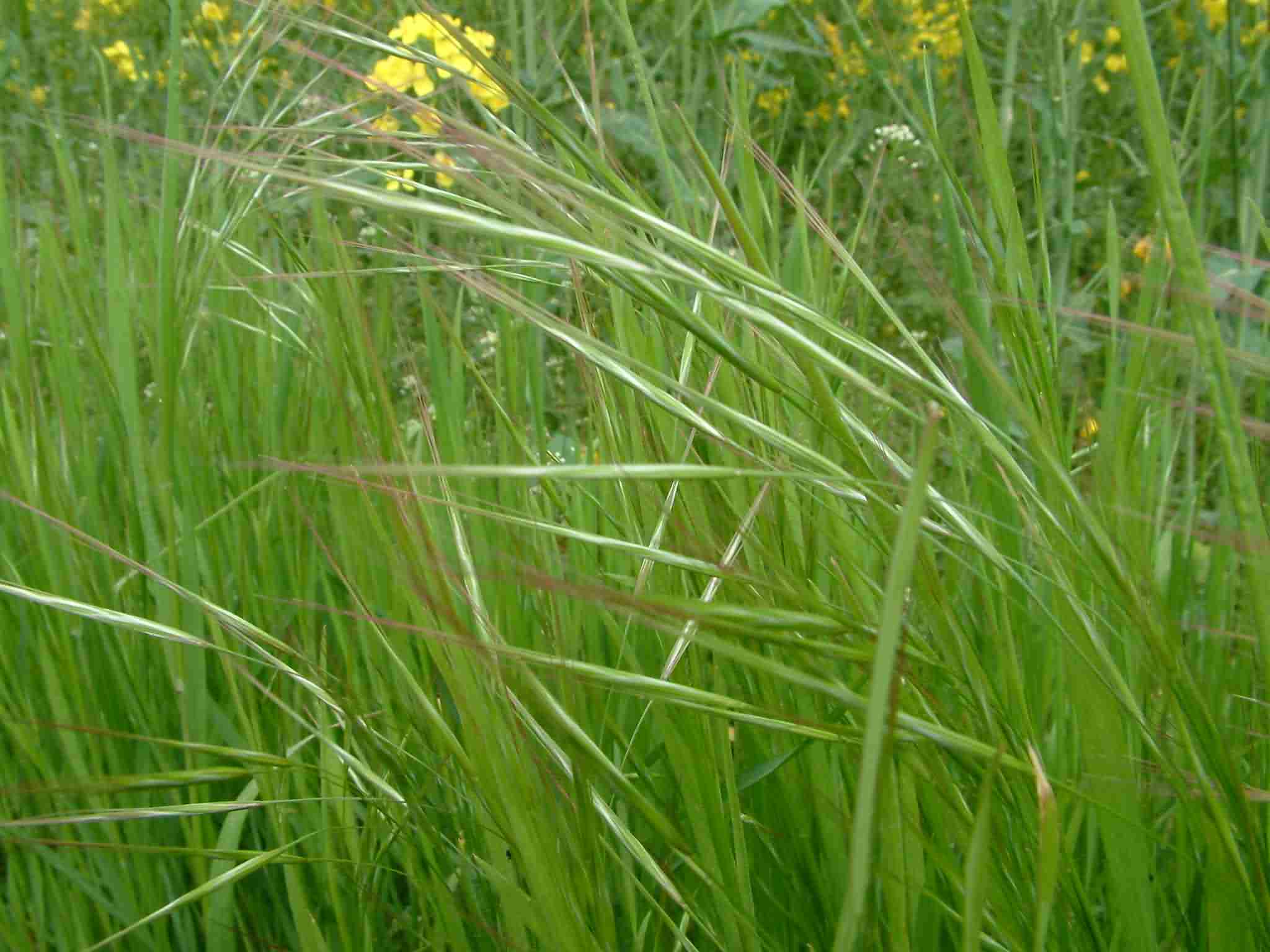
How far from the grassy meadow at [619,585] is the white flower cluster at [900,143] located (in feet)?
2.73

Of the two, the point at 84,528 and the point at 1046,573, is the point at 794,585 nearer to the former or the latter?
the point at 1046,573

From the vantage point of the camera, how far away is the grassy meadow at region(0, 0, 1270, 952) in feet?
1.44

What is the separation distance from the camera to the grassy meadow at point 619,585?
0.44 metres

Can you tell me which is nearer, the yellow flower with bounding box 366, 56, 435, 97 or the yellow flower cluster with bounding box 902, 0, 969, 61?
the yellow flower with bounding box 366, 56, 435, 97

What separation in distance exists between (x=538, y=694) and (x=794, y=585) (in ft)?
0.41

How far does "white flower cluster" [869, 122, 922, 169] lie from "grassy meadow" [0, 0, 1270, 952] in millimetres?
832

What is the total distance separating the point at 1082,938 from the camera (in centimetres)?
55

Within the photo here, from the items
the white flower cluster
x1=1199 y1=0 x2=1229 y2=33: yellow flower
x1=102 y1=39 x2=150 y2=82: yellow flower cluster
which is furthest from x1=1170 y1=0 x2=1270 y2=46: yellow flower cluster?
x1=102 y1=39 x2=150 y2=82: yellow flower cluster

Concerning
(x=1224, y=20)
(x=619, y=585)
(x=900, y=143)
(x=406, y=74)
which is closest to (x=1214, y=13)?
(x=1224, y=20)

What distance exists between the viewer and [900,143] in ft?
7.45

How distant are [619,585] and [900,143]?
1734 mm

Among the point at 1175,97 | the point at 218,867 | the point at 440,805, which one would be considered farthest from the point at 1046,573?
the point at 1175,97

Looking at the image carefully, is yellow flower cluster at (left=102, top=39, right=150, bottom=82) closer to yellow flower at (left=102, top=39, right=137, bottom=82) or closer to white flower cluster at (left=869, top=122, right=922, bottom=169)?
yellow flower at (left=102, top=39, right=137, bottom=82)

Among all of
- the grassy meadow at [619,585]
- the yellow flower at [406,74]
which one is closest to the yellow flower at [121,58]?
the yellow flower at [406,74]
